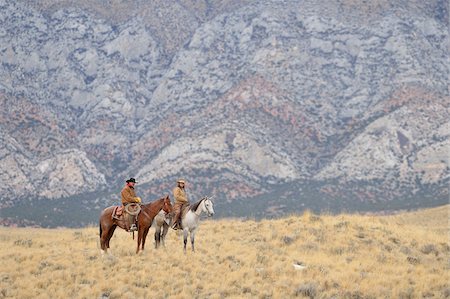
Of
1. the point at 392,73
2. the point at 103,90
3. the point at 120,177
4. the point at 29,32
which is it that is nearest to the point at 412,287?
the point at 120,177

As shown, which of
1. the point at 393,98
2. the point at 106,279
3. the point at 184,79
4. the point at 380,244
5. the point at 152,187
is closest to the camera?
the point at 106,279

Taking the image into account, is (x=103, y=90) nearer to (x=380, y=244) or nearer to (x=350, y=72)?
(x=350, y=72)

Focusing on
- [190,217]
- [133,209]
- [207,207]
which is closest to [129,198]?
[133,209]

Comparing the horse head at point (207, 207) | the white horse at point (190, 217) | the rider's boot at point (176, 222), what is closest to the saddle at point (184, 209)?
the white horse at point (190, 217)

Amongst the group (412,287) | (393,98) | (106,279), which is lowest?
(412,287)

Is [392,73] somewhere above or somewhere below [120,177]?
above

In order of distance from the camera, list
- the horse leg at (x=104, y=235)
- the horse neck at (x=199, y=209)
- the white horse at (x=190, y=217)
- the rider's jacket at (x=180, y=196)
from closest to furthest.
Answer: the horse leg at (x=104, y=235) < the white horse at (x=190, y=217) < the horse neck at (x=199, y=209) < the rider's jacket at (x=180, y=196)

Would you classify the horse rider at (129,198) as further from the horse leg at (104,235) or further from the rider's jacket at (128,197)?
the horse leg at (104,235)
